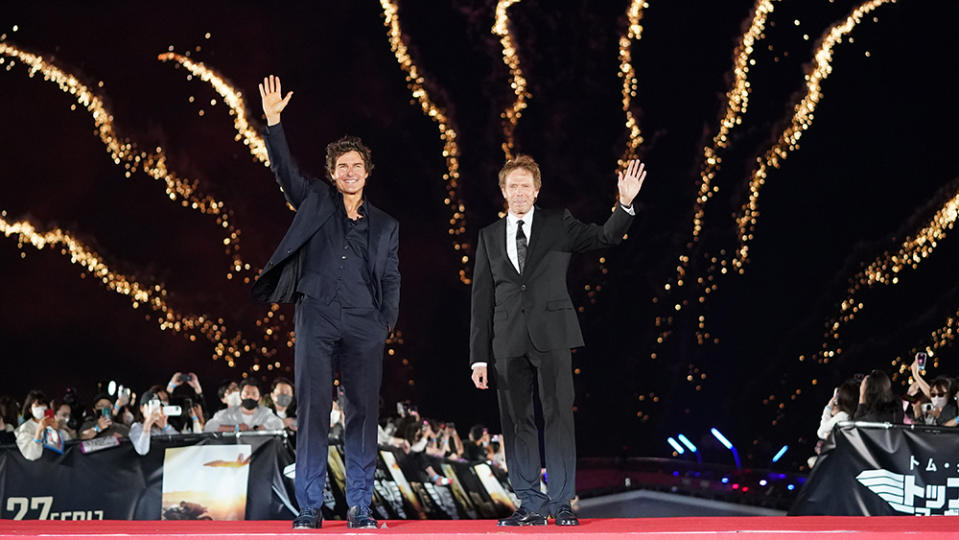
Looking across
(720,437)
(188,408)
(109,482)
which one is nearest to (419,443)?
(188,408)

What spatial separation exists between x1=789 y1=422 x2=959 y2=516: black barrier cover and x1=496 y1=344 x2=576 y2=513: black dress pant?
3.90 meters

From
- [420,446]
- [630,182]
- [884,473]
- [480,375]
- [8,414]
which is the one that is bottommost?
[884,473]

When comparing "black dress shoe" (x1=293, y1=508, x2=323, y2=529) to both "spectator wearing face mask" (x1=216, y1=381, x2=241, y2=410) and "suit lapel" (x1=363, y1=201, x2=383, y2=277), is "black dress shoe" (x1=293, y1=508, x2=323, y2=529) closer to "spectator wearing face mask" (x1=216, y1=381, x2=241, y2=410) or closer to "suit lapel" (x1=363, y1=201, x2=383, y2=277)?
"suit lapel" (x1=363, y1=201, x2=383, y2=277)

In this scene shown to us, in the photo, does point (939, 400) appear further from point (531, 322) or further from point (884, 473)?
point (531, 322)

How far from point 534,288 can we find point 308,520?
1.48 m

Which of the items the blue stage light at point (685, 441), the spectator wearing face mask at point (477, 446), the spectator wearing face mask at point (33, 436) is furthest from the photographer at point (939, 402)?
the blue stage light at point (685, 441)

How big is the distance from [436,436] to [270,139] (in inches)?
337

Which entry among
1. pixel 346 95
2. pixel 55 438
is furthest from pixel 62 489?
pixel 346 95

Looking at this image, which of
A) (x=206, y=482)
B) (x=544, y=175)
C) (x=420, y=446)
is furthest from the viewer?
(x=544, y=175)

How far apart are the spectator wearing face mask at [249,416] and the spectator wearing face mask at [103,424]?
2.73 feet

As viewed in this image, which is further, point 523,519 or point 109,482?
point 109,482

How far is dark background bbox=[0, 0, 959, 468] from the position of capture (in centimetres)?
1570

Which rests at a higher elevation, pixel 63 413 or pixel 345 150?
pixel 345 150

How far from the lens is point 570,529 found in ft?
14.3
